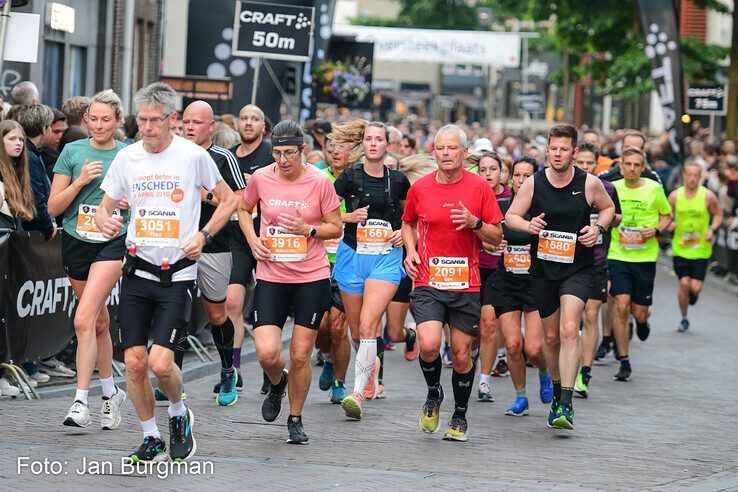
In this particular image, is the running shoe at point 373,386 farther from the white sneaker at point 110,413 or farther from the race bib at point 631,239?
the race bib at point 631,239

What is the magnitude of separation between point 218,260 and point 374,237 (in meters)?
1.17

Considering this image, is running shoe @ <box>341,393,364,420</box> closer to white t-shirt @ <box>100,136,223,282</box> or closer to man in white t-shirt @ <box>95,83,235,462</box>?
man in white t-shirt @ <box>95,83,235,462</box>

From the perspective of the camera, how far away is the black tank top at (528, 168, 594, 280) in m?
10.2

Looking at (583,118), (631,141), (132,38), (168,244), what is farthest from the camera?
(583,118)

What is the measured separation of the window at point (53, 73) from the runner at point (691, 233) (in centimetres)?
939

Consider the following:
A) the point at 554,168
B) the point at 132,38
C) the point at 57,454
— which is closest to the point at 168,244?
the point at 57,454

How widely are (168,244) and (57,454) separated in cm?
127

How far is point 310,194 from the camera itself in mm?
9164

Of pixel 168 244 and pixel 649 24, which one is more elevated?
pixel 649 24

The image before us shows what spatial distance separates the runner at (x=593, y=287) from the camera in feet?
35.0

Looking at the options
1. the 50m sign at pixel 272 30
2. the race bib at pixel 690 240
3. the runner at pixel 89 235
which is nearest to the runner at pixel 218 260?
the runner at pixel 89 235

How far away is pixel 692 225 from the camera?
17.4 m

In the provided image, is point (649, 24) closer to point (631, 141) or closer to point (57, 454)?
point (631, 141)

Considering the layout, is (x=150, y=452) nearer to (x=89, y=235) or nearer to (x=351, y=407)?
(x=89, y=235)
